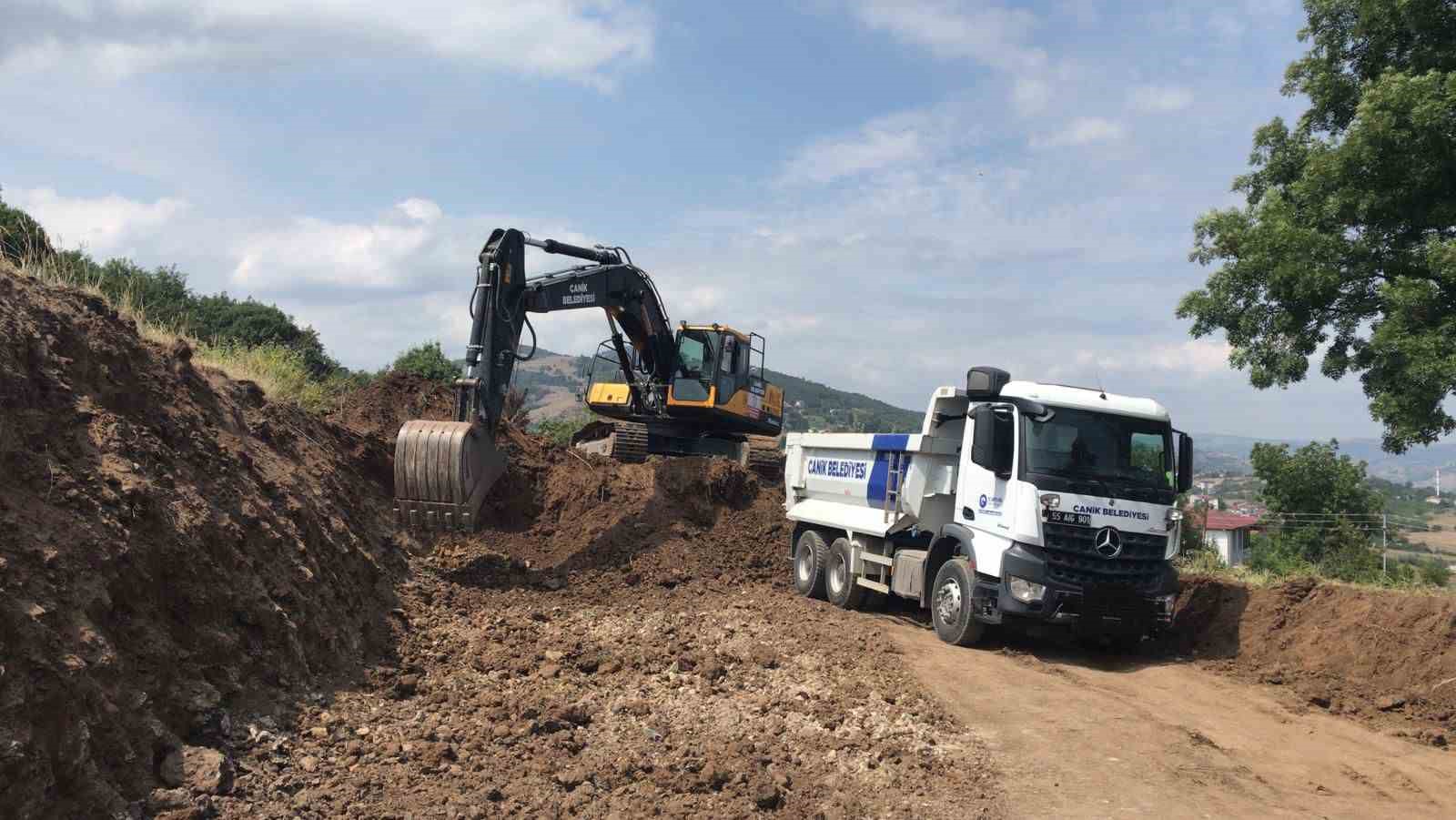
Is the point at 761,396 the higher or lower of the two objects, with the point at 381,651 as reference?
higher

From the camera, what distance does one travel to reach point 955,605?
10.5 metres

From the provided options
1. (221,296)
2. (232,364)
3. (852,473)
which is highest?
(221,296)

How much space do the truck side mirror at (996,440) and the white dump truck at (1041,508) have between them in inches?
0.5

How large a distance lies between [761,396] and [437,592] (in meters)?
9.50

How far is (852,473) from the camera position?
41.8 feet

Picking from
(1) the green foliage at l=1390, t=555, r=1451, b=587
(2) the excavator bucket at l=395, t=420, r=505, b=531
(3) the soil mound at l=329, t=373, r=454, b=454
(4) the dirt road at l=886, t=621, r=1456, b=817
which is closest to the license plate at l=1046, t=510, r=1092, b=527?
(4) the dirt road at l=886, t=621, r=1456, b=817

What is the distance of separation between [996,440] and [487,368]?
5.80 m

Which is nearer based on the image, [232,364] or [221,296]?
[232,364]

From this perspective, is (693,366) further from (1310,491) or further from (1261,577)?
(1310,491)

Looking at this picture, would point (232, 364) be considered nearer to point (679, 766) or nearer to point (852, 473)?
point (852, 473)

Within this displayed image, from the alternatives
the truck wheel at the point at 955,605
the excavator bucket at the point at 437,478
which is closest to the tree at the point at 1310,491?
the truck wheel at the point at 955,605

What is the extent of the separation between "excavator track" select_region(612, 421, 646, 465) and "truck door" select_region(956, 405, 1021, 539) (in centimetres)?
840

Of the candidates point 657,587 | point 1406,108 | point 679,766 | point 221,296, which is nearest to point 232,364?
point 657,587

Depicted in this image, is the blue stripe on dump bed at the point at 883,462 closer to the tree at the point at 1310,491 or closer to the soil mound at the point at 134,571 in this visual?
the soil mound at the point at 134,571
